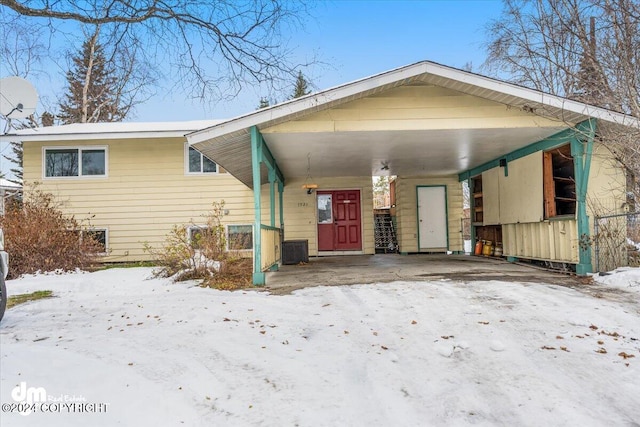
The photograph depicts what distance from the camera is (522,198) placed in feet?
25.5

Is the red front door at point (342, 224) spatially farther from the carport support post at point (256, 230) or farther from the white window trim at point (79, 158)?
the carport support post at point (256, 230)

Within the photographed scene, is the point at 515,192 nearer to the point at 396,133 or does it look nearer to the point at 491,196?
the point at 491,196

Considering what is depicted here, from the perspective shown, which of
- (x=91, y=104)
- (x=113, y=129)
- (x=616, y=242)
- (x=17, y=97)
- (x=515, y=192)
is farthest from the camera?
(x=91, y=104)

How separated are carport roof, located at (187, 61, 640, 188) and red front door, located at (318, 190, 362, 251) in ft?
8.94

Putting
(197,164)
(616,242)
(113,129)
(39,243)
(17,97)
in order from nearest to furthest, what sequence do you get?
(17,97) < (616,242) < (39,243) < (113,129) < (197,164)

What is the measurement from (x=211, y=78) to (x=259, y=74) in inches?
24.6

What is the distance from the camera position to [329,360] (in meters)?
2.86

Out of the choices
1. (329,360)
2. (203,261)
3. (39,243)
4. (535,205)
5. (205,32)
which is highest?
(205,32)

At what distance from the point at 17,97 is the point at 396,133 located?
5568 millimetres

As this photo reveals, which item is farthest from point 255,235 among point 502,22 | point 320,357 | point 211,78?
point 502,22

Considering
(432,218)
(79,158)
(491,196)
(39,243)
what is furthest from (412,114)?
(79,158)

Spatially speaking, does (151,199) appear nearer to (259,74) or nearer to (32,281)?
(32,281)

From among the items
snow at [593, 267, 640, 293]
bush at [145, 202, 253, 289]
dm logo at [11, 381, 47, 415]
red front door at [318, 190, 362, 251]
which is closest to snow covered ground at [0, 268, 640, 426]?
dm logo at [11, 381, 47, 415]

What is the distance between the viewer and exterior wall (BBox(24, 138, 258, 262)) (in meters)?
9.98
